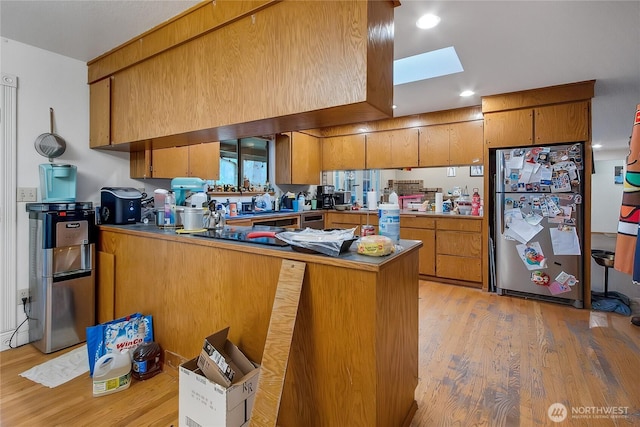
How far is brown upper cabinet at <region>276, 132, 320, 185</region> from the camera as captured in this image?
15.7 feet

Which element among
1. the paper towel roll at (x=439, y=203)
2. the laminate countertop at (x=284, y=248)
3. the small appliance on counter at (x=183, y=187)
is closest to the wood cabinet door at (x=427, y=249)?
the paper towel roll at (x=439, y=203)

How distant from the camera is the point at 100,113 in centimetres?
271

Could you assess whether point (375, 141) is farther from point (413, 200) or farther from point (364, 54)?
point (364, 54)

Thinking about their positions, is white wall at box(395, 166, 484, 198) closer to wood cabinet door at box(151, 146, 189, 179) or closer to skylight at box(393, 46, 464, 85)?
skylight at box(393, 46, 464, 85)

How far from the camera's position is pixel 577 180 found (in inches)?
125

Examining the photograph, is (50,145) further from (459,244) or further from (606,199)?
(606,199)

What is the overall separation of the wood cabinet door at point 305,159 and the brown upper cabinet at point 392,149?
3.00 ft

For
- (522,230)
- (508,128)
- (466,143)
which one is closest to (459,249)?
(522,230)

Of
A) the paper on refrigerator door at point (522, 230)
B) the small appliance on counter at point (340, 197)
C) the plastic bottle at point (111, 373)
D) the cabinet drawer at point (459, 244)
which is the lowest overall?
the plastic bottle at point (111, 373)

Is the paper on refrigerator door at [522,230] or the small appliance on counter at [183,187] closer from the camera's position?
the small appliance on counter at [183,187]

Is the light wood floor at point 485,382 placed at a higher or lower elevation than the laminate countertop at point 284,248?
lower

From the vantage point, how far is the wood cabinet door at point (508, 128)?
347 cm

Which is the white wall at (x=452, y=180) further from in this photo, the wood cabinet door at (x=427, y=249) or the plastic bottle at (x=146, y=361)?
the plastic bottle at (x=146, y=361)

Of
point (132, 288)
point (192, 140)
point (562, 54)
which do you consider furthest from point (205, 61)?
point (562, 54)
